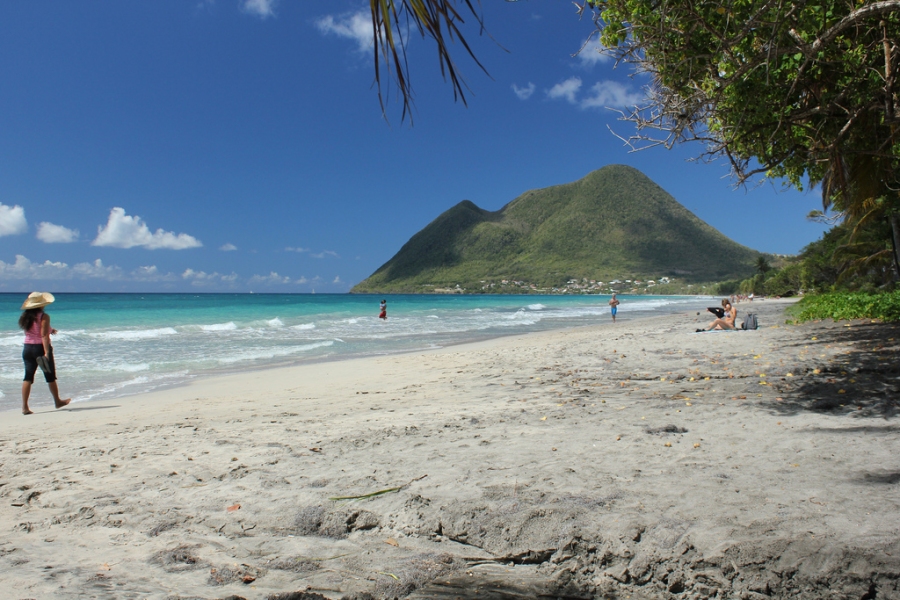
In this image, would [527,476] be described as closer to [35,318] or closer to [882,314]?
[35,318]

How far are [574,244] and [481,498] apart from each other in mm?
123922

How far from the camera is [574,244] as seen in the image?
122062 mm

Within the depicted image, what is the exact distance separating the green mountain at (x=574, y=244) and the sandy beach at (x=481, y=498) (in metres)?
106

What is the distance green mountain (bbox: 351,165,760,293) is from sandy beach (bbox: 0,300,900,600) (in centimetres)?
10622

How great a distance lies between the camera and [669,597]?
2.07 metres

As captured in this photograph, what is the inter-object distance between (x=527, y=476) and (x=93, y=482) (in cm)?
302

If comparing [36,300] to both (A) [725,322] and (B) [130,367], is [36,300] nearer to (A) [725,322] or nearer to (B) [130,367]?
(B) [130,367]

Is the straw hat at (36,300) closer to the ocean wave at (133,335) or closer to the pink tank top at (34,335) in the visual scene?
the pink tank top at (34,335)

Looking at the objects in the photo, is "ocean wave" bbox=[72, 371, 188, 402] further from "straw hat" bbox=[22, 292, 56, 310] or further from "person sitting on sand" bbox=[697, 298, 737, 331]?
"person sitting on sand" bbox=[697, 298, 737, 331]

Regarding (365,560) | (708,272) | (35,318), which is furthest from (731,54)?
(708,272)

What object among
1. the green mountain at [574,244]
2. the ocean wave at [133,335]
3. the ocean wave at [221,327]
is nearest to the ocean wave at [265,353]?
the ocean wave at [133,335]

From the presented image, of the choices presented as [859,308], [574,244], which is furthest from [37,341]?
[574,244]

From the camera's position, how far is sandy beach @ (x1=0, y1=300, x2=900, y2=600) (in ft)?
7.06

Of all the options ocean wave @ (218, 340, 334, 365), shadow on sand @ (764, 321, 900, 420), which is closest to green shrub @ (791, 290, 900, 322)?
shadow on sand @ (764, 321, 900, 420)
